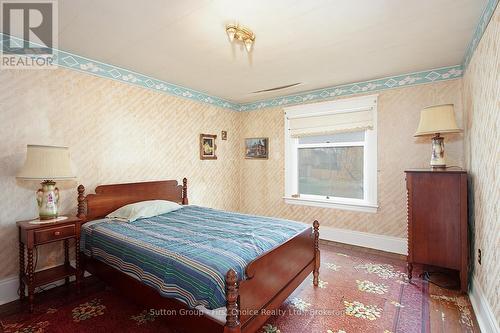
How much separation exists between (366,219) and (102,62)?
167 inches

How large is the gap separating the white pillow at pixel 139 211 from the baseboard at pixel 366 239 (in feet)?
8.55

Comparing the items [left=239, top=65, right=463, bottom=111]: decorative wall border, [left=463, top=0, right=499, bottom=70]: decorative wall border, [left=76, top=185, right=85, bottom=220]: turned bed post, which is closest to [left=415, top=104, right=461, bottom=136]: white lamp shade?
[left=463, top=0, right=499, bottom=70]: decorative wall border

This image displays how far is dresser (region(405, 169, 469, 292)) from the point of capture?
Answer: 2.47 m

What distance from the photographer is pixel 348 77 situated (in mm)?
3564

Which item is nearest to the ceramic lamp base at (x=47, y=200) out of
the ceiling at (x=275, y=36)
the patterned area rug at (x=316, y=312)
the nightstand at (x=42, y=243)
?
the nightstand at (x=42, y=243)

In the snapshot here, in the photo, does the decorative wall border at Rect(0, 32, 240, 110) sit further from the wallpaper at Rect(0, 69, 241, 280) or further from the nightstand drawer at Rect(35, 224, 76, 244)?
the nightstand drawer at Rect(35, 224, 76, 244)

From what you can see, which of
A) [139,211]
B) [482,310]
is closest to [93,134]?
[139,211]

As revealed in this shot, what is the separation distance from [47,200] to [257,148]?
3.35 metres

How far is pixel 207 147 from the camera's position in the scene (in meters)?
4.45

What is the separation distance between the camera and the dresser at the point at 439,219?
97.3 inches

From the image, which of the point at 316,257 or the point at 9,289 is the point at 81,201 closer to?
the point at 9,289

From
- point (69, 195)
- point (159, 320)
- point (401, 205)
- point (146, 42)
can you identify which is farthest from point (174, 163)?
point (401, 205)

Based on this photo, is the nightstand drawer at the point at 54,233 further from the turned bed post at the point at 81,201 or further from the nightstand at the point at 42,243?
the turned bed post at the point at 81,201

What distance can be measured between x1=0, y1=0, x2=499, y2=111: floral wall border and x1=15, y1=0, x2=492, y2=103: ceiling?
0.33 feet
